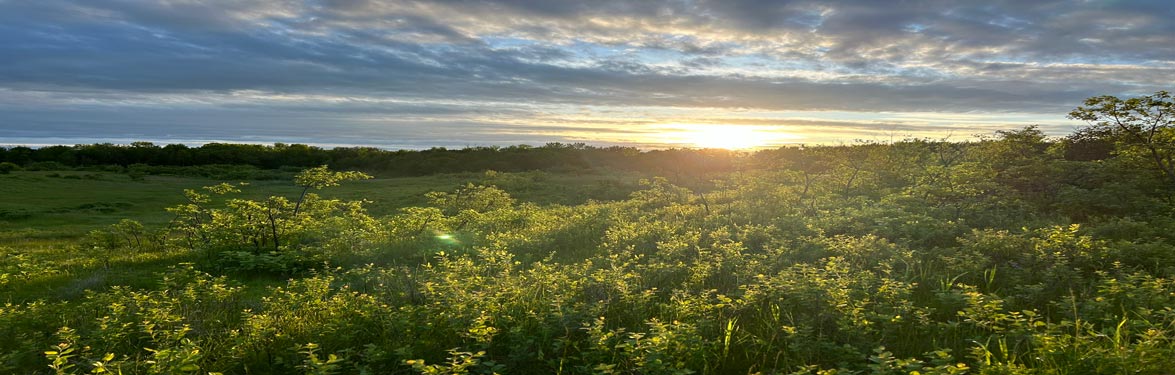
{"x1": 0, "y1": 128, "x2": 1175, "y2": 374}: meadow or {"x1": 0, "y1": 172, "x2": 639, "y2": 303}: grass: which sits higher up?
{"x1": 0, "y1": 128, "x2": 1175, "y2": 374}: meadow

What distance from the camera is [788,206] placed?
15156 mm

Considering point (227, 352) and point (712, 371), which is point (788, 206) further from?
point (227, 352)

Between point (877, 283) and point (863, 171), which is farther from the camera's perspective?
point (863, 171)

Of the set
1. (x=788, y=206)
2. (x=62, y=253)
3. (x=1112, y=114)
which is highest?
(x=1112, y=114)

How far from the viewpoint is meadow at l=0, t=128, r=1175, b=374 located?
5047 millimetres

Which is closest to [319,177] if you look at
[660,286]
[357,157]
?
[660,286]

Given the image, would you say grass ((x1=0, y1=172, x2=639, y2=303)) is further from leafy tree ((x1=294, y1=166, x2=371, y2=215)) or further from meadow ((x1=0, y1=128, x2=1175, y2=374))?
leafy tree ((x1=294, y1=166, x2=371, y2=215))

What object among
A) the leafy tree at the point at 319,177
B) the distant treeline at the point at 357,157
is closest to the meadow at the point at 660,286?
the leafy tree at the point at 319,177

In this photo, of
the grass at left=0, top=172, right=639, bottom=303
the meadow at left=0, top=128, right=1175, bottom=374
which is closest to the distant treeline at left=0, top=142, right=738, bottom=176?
the grass at left=0, top=172, right=639, bottom=303

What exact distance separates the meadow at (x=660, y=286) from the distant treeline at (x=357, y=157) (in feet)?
133

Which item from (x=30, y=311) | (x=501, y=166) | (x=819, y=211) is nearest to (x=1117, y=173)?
(x=819, y=211)

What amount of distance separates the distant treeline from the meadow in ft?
133

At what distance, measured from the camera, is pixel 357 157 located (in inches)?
3009

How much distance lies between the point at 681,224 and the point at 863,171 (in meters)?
9.80
